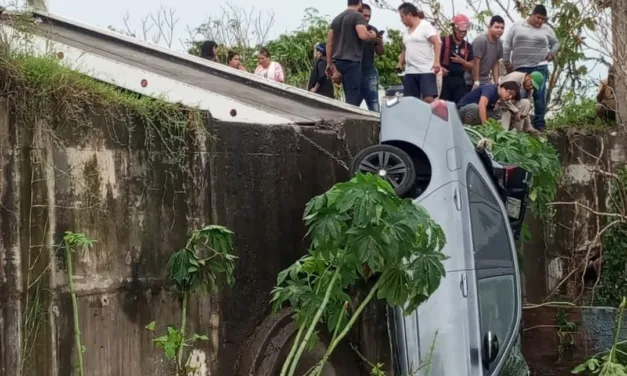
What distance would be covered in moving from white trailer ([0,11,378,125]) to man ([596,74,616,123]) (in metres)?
3.62

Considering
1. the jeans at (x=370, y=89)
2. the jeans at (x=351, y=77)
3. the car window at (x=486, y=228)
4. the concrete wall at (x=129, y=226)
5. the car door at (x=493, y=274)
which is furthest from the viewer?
the jeans at (x=370, y=89)

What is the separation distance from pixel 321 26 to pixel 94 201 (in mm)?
13010

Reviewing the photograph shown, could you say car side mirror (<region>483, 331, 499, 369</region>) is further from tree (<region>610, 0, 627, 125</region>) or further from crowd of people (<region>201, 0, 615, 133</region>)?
tree (<region>610, 0, 627, 125</region>)

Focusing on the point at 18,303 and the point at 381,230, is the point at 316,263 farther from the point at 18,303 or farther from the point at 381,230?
the point at 18,303

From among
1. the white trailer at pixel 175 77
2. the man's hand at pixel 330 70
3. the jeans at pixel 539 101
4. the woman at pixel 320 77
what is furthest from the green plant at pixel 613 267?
the woman at pixel 320 77

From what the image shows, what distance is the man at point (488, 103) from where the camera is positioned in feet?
29.6

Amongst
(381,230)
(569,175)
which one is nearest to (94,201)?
(381,230)

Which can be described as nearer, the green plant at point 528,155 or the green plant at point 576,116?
the green plant at point 528,155

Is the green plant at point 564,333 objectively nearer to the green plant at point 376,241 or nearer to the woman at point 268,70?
the green plant at point 376,241

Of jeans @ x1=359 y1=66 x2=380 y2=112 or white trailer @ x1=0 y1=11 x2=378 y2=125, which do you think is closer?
white trailer @ x1=0 y1=11 x2=378 y2=125

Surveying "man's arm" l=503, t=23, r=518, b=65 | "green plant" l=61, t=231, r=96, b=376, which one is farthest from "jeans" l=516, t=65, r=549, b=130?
"green plant" l=61, t=231, r=96, b=376

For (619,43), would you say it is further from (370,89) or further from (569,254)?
(370,89)

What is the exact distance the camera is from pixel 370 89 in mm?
9914

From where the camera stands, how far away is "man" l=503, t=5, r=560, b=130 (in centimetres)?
1032
